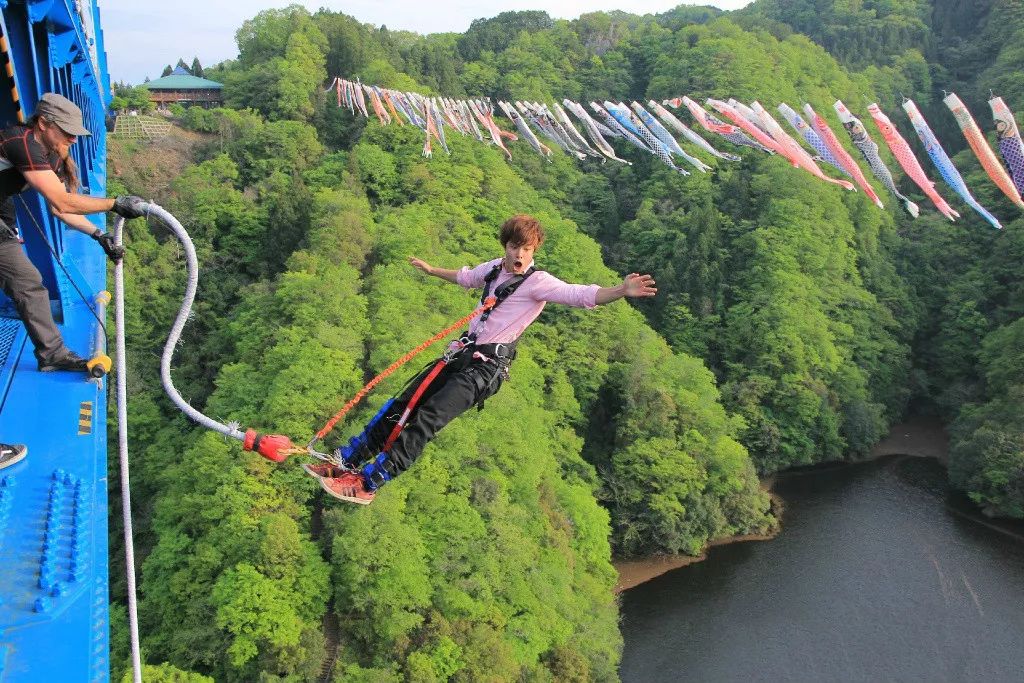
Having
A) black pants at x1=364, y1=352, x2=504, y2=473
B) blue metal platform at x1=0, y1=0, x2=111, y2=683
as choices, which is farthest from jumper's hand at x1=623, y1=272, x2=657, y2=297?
blue metal platform at x1=0, y1=0, x2=111, y2=683

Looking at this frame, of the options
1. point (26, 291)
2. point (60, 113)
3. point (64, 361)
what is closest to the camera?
point (60, 113)

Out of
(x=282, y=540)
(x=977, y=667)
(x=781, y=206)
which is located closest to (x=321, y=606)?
(x=282, y=540)

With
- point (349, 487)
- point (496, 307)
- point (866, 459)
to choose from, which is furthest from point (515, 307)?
point (866, 459)

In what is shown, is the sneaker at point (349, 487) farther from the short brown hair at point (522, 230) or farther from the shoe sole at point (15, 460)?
the shoe sole at point (15, 460)

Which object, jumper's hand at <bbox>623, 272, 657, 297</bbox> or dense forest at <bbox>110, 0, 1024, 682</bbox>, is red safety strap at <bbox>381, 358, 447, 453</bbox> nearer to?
jumper's hand at <bbox>623, 272, 657, 297</bbox>

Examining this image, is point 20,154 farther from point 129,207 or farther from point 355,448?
point 355,448

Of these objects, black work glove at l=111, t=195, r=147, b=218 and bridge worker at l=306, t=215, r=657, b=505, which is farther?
bridge worker at l=306, t=215, r=657, b=505

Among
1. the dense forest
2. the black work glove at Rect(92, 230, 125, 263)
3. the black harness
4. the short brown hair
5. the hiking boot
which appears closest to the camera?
the black work glove at Rect(92, 230, 125, 263)

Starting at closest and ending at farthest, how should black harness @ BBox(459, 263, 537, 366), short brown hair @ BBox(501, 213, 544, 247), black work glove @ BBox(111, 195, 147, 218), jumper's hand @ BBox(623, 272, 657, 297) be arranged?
1. black work glove @ BBox(111, 195, 147, 218)
2. jumper's hand @ BBox(623, 272, 657, 297)
3. short brown hair @ BBox(501, 213, 544, 247)
4. black harness @ BBox(459, 263, 537, 366)
